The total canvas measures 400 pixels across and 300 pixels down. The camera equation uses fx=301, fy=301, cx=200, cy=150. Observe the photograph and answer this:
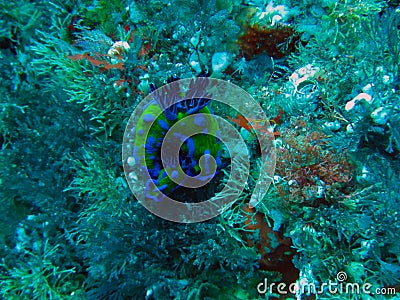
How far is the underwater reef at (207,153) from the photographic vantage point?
228 centimetres

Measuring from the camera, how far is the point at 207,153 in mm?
2670

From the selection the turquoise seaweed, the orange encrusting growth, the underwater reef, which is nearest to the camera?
the underwater reef

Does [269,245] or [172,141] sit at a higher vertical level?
[172,141]

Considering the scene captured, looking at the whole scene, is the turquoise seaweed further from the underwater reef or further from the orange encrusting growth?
the orange encrusting growth

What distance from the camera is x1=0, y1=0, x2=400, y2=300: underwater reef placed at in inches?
89.7

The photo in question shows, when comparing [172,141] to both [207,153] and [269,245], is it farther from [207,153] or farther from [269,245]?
[269,245]

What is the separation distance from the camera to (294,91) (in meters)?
2.69

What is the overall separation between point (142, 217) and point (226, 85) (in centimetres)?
150

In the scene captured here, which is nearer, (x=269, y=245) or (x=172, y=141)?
(x=269, y=245)

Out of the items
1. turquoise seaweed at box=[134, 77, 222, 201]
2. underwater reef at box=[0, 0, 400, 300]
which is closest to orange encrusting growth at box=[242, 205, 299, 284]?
underwater reef at box=[0, 0, 400, 300]

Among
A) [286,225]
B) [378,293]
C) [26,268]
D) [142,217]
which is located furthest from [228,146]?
[26,268]

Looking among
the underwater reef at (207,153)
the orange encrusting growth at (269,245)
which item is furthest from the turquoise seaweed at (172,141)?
the orange encrusting growth at (269,245)

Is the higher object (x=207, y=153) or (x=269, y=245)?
(x=207, y=153)

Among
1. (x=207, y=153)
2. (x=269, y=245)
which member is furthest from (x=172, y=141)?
(x=269, y=245)
